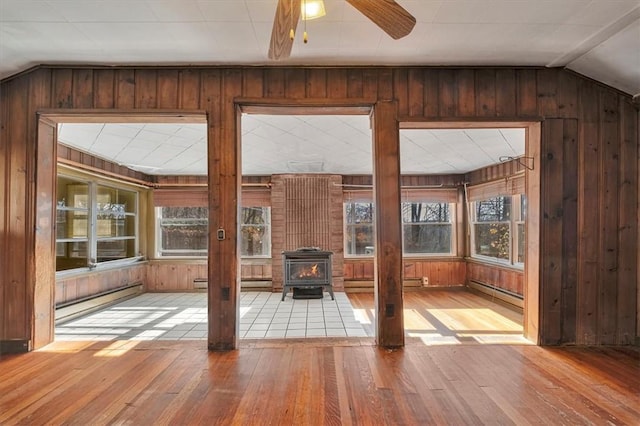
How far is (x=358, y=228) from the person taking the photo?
6754mm

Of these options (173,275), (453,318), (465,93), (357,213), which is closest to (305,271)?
(357,213)

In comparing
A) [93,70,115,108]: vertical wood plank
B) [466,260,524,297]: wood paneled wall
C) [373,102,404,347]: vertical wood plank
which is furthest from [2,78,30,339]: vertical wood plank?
[466,260,524,297]: wood paneled wall

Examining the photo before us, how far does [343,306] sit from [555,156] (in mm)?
3299

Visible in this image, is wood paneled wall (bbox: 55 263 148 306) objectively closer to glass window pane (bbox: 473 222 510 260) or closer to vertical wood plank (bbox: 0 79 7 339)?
vertical wood plank (bbox: 0 79 7 339)

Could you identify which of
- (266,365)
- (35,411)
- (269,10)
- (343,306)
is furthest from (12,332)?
(343,306)

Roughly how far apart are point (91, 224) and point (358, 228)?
452 centimetres

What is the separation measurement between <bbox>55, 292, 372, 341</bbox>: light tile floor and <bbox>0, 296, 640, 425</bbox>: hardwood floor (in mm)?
694

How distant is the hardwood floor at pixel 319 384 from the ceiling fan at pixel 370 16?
6.56 ft

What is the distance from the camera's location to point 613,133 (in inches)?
115

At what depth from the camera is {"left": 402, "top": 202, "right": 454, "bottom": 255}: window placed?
6695 mm

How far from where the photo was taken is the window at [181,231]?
6629 mm

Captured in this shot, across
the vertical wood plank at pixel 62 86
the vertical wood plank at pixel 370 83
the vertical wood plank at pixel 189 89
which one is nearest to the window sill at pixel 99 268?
the vertical wood plank at pixel 62 86

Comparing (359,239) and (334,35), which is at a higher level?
(334,35)

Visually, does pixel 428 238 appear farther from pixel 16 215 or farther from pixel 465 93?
pixel 16 215
